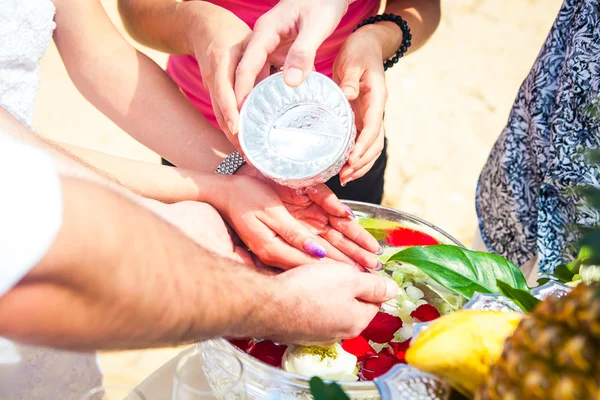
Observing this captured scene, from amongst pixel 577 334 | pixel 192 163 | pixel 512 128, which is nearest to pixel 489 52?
pixel 512 128

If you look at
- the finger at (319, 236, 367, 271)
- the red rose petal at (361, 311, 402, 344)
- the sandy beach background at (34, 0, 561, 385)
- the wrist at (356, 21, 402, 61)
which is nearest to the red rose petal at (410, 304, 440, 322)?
the red rose petal at (361, 311, 402, 344)

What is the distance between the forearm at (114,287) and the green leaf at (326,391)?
148 mm

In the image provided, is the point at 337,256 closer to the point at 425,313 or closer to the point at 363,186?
the point at 425,313

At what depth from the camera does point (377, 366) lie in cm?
63

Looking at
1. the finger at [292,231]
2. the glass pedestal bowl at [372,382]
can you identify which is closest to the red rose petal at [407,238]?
the glass pedestal bowl at [372,382]

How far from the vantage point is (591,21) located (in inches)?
32.3

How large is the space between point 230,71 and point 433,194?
→ 1594 mm

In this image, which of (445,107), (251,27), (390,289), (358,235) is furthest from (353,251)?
(445,107)

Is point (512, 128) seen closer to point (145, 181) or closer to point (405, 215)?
point (405, 215)

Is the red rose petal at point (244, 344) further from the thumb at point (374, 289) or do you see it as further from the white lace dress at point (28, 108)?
the white lace dress at point (28, 108)

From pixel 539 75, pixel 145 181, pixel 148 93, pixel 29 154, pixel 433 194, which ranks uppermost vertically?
pixel 539 75

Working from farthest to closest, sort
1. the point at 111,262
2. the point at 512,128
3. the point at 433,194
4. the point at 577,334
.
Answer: the point at 433,194 < the point at 512,128 < the point at 111,262 < the point at 577,334

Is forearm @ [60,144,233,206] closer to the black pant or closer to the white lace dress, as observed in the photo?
the white lace dress

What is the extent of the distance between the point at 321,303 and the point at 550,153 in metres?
0.53
